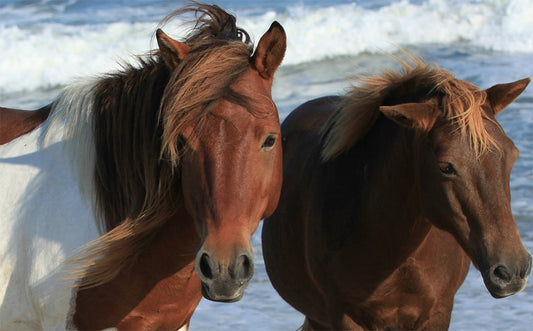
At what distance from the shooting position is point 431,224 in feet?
8.96

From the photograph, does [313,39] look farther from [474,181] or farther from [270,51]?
[270,51]

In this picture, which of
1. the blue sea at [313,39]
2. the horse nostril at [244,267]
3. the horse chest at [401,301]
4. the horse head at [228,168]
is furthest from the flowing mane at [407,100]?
the blue sea at [313,39]

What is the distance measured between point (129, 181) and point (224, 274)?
0.53m

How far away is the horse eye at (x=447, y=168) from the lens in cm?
239

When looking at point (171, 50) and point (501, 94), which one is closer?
point (171, 50)

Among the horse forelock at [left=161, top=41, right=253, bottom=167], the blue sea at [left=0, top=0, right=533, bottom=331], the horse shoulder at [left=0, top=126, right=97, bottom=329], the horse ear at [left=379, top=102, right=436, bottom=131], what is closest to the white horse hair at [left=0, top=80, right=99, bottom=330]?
the horse shoulder at [left=0, top=126, right=97, bottom=329]

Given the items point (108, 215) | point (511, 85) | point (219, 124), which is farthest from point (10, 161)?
point (511, 85)

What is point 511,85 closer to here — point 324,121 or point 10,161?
point 324,121

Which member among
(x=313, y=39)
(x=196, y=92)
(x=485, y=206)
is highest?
(x=196, y=92)

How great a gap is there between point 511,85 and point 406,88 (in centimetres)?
42

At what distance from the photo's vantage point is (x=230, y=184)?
1.98 meters

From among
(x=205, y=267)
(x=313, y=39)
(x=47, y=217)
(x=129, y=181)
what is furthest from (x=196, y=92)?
(x=313, y=39)

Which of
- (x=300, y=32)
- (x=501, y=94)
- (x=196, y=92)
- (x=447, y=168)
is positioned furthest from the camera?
(x=300, y=32)

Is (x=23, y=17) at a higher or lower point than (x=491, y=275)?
lower
